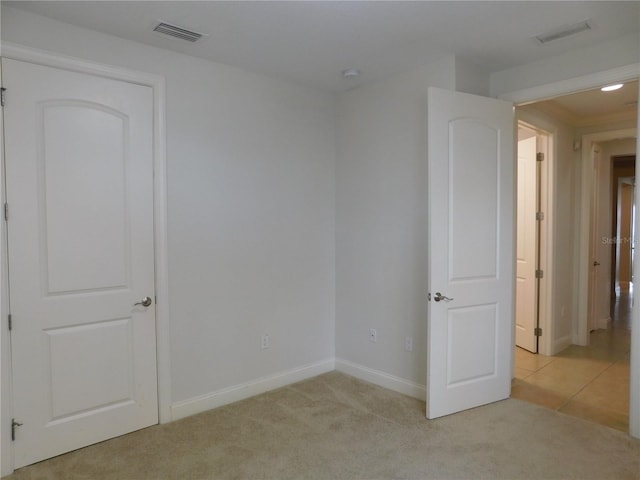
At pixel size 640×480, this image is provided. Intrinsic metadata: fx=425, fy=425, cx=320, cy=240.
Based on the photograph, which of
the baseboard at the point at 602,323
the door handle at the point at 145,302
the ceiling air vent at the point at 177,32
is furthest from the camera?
the baseboard at the point at 602,323

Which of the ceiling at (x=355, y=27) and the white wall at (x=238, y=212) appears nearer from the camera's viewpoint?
the ceiling at (x=355, y=27)

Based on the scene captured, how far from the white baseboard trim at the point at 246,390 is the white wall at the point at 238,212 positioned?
0.05 metres

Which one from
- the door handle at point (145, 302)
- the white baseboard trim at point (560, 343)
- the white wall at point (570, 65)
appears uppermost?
the white wall at point (570, 65)

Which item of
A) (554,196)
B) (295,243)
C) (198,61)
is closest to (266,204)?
(295,243)

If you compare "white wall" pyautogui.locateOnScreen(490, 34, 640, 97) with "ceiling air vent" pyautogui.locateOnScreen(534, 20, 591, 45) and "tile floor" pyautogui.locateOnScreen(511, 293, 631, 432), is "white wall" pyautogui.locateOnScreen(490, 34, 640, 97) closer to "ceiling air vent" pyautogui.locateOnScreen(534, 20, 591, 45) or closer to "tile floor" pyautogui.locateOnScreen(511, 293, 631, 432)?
"ceiling air vent" pyautogui.locateOnScreen(534, 20, 591, 45)

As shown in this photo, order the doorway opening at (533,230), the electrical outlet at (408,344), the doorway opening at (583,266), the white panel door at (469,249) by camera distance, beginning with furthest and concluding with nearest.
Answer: the doorway opening at (533,230)
the doorway opening at (583,266)
the electrical outlet at (408,344)
the white panel door at (469,249)

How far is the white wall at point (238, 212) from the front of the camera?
2.96 m

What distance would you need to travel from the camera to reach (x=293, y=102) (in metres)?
3.65

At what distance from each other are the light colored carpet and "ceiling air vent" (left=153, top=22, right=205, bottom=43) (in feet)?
8.41

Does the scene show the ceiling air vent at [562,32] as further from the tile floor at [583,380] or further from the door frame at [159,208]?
the tile floor at [583,380]

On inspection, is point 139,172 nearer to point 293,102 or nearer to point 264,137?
point 264,137

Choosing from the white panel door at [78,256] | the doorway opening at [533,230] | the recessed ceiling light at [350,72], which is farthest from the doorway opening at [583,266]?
the white panel door at [78,256]

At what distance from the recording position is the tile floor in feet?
10.4

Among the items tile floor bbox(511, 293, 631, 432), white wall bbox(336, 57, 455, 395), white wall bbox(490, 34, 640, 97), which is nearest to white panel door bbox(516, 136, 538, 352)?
tile floor bbox(511, 293, 631, 432)
